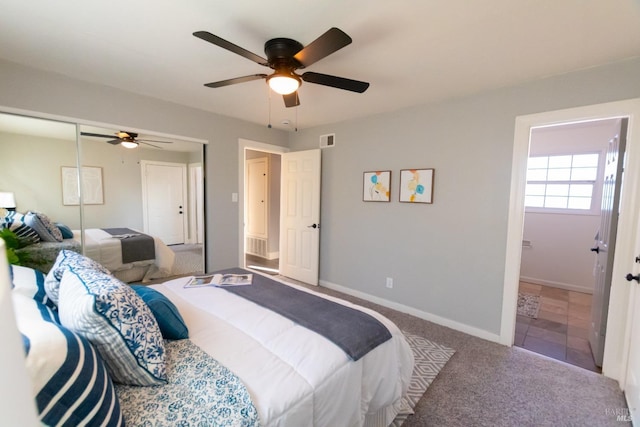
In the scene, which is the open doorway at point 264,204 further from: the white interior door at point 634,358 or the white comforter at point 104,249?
the white interior door at point 634,358

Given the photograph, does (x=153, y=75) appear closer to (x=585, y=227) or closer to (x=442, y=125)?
(x=442, y=125)

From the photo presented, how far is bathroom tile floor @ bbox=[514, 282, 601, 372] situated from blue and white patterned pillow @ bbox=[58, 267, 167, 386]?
3.17m

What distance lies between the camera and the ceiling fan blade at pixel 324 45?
142cm

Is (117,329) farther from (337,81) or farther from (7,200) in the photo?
(7,200)

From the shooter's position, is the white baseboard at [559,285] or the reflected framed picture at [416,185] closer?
the reflected framed picture at [416,185]

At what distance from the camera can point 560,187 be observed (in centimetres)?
438

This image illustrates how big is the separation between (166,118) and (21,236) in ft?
5.66

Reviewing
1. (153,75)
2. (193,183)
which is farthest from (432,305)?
(153,75)

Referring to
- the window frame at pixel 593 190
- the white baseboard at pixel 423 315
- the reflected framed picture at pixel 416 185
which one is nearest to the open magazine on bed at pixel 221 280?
the white baseboard at pixel 423 315

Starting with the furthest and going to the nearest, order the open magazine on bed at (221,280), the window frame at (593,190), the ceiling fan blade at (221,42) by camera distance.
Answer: the window frame at (593,190) → the open magazine on bed at (221,280) → the ceiling fan blade at (221,42)

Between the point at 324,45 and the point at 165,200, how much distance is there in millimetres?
2803

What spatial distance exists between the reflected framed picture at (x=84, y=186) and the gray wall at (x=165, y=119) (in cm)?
49

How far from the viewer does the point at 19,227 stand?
2404mm

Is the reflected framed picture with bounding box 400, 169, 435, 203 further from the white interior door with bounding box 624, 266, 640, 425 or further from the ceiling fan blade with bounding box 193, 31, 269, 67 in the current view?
the ceiling fan blade with bounding box 193, 31, 269, 67
